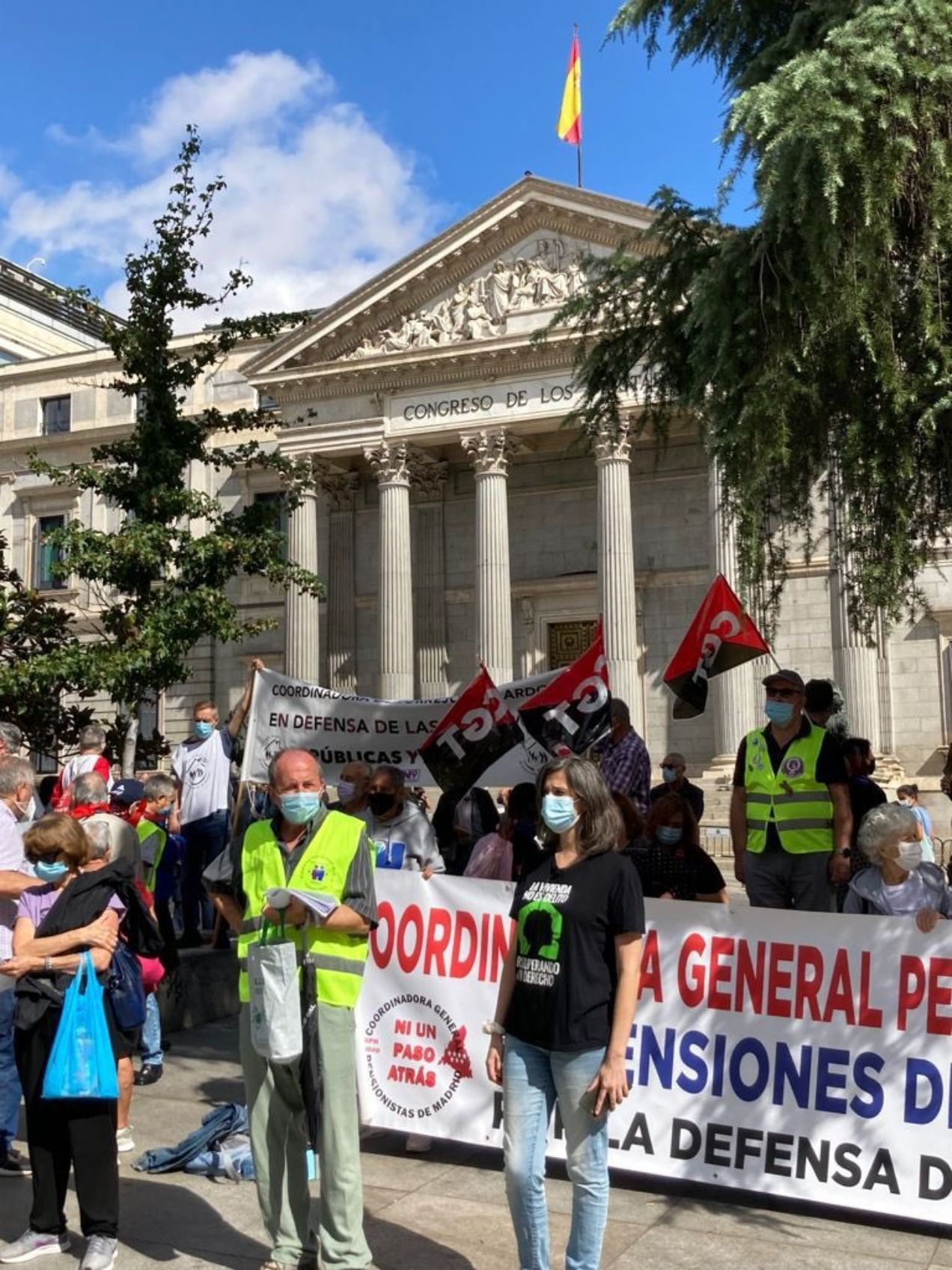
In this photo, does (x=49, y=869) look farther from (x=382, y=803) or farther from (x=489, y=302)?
(x=489, y=302)

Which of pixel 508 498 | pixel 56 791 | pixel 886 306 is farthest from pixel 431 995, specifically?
pixel 508 498

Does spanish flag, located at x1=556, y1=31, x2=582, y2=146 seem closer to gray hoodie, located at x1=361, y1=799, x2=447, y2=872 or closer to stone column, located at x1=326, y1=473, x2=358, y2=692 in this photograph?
stone column, located at x1=326, y1=473, x2=358, y2=692

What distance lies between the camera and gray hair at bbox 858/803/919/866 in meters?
6.10

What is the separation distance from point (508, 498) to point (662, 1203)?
101 ft

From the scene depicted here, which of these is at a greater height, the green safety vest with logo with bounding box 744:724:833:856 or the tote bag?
the green safety vest with logo with bounding box 744:724:833:856

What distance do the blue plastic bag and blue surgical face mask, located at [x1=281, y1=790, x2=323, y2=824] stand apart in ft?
3.63

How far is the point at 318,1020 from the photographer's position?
16.0ft

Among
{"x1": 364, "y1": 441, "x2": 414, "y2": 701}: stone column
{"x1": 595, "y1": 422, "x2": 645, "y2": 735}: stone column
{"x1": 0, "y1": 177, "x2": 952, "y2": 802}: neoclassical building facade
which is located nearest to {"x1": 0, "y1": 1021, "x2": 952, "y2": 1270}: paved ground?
{"x1": 0, "y1": 177, "x2": 952, "y2": 802}: neoclassical building facade

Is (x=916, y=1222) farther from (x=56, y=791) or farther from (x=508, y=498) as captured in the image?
(x=508, y=498)

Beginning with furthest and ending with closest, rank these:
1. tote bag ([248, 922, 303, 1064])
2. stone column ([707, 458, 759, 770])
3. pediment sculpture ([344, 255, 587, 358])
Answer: pediment sculpture ([344, 255, 587, 358]), stone column ([707, 458, 759, 770]), tote bag ([248, 922, 303, 1064])

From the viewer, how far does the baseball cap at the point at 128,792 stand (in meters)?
10.5

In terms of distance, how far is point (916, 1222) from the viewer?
582 cm

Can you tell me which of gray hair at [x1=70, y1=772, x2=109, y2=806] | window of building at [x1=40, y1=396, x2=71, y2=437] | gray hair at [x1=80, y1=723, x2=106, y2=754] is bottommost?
gray hair at [x1=70, y1=772, x2=109, y2=806]

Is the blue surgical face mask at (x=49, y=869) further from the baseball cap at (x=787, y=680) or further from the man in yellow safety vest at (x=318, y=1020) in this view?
the baseball cap at (x=787, y=680)
